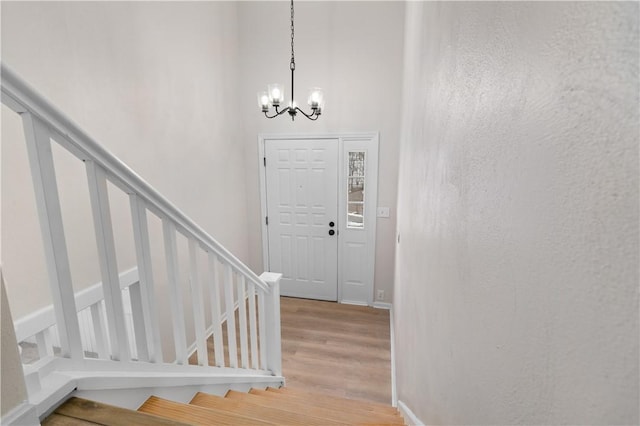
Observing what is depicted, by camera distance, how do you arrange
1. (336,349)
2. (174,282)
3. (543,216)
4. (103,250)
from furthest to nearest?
1. (336,349)
2. (174,282)
3. (103,250)
4. (543,216)

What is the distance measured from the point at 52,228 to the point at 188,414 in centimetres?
81

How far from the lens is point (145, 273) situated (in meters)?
1.16

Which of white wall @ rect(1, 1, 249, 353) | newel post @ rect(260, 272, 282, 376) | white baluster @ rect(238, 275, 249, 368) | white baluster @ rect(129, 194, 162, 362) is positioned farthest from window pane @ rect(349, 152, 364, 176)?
white baluster @ rect(129, 194, 162, 362)

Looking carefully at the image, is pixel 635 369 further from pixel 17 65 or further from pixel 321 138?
pixel 321 138

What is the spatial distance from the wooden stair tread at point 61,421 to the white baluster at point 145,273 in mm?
353

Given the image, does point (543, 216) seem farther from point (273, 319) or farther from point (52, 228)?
point (273, 319)

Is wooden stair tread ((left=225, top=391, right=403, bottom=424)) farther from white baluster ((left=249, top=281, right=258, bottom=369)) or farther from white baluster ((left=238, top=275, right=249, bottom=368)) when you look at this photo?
white baluster ((left=249, top=281, right=258, bottom=369))

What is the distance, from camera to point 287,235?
4.21 metres

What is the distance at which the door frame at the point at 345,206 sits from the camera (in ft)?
12.4

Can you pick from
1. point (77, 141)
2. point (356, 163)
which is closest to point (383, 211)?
point (356, 163)

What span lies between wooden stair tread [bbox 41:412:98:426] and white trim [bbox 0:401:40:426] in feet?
0.37

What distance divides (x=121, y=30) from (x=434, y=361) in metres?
2.77

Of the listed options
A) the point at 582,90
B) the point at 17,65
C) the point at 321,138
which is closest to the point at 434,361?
the point at 582,90


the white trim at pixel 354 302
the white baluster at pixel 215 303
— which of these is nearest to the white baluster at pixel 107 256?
the white baluster at pixel 215 303
